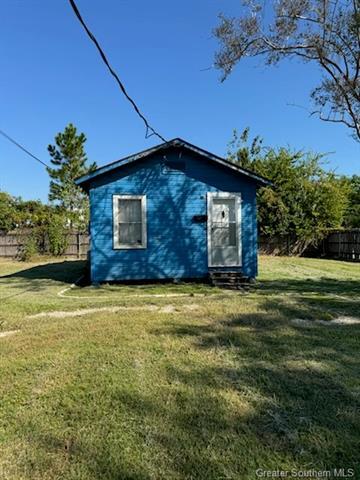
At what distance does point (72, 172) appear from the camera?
1150 inches

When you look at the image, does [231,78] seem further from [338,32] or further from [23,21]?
[23,21]

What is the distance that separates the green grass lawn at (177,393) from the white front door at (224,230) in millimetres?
4068

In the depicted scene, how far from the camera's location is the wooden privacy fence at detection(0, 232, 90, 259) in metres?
18.7

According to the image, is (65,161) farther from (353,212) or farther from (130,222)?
(353,212)

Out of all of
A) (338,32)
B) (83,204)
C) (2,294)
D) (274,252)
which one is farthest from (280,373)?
(83,204)

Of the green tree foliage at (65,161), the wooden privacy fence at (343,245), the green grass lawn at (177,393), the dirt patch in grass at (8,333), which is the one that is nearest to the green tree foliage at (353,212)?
the wooden privacy fence at (343,245)

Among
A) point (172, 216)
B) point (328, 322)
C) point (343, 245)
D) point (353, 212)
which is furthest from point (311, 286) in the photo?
point (353, 212)

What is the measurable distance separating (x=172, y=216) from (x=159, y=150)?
181 centimetres

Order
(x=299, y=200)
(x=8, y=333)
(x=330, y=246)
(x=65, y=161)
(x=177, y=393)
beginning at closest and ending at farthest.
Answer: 1. (x=177, y=393)
2. (x=8, y=333)
3. (x=330, y=246)
4. (x=299, y=200)
5. (x=65, y=161)

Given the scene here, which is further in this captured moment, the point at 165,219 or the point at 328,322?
the point at 165,219

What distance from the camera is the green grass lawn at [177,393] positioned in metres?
2.11

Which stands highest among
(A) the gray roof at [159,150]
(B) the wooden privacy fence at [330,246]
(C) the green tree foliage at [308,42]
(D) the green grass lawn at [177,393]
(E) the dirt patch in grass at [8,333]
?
(C) the green tree foliage at [308,42]

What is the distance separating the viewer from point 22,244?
1866 cm

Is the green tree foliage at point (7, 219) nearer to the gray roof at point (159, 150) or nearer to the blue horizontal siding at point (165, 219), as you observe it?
the gray roof at point (159, 150)
